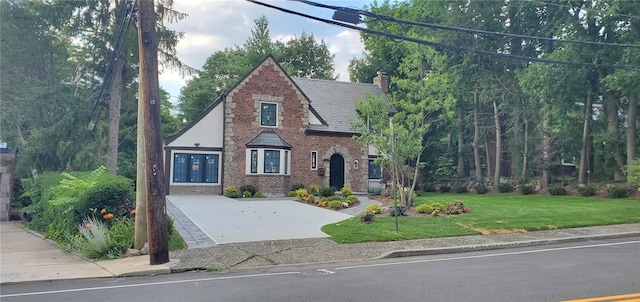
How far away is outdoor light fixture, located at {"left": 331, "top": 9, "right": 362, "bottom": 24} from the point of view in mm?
11164

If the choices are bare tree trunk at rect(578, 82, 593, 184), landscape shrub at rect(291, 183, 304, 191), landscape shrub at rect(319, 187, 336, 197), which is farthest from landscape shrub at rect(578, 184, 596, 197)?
landscape shrub at rect(291, 183, 304, 191)

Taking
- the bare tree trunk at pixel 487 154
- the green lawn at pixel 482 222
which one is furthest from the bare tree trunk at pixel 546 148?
the green lawn at pixel 482 222

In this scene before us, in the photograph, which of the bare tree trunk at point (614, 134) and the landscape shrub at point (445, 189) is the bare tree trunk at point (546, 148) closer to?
the bare tree trunk at point (614, 134)

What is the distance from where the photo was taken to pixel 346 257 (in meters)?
10.5

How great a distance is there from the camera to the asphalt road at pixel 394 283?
6.68 metres

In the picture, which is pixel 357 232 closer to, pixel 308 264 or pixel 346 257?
pixel 346 257

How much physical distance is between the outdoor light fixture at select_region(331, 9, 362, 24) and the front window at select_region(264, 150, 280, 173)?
1630cm

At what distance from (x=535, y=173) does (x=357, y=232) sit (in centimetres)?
2549

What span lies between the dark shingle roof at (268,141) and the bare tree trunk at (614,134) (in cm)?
1829

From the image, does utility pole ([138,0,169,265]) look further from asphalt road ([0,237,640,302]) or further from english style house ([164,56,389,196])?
english style house ([164,56,389,196])

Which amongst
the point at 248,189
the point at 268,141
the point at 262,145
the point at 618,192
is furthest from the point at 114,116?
the point at 618,192

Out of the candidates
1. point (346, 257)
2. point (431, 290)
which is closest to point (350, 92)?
point (346, 257)

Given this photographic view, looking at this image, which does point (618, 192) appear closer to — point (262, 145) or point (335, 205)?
point (335, 205)

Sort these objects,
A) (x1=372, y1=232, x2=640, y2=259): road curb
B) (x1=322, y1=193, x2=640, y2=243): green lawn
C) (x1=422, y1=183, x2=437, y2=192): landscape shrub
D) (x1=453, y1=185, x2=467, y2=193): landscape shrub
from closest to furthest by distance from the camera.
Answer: (x1=372, y1=232, x2=640, y2=259): road curb, (x1=322, y1=193, x2=640, y2=243): green lawn, (x1=453, y1=185, x2=467, y2=193): landscape shrub, (x1=422, y1=183, x2=437, y2=192): landscape shrub
